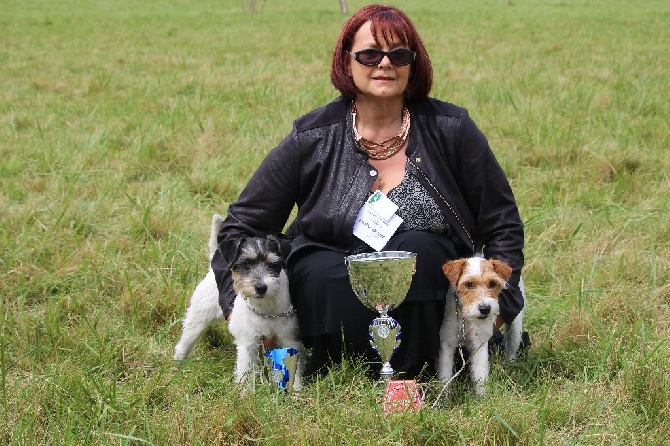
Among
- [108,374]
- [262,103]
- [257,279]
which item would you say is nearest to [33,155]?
[262,103]

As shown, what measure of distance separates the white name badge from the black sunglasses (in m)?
0.61

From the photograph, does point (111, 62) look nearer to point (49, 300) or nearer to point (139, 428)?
point (49, 300)

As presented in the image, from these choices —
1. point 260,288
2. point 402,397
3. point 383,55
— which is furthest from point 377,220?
point 402,397

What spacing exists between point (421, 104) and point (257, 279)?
1.22 metres

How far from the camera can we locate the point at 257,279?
3.70 m

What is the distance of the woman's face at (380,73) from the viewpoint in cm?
375

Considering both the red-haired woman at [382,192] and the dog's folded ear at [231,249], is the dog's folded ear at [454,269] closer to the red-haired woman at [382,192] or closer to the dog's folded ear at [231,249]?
the red-haired woman at [382,192]

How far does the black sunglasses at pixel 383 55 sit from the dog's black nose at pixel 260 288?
1.15m

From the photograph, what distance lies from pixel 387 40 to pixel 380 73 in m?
0.16

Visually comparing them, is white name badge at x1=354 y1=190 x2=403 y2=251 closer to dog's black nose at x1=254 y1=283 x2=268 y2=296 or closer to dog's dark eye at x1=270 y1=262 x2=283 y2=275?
dog's dark eye at x1=270 y1=262 x2=283 y2=275

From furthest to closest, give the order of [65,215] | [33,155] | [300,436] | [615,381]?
[33,155], [65,215], [615,381], [300,436]

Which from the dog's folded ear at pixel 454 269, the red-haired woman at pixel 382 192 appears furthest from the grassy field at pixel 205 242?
the dog's folded ear at pixel 454 269

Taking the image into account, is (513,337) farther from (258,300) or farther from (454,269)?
(258,300)

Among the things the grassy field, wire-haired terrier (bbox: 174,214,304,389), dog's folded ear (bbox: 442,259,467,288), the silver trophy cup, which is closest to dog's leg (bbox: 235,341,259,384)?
wire-haired terrier (bbox: 174,214,304,389)
